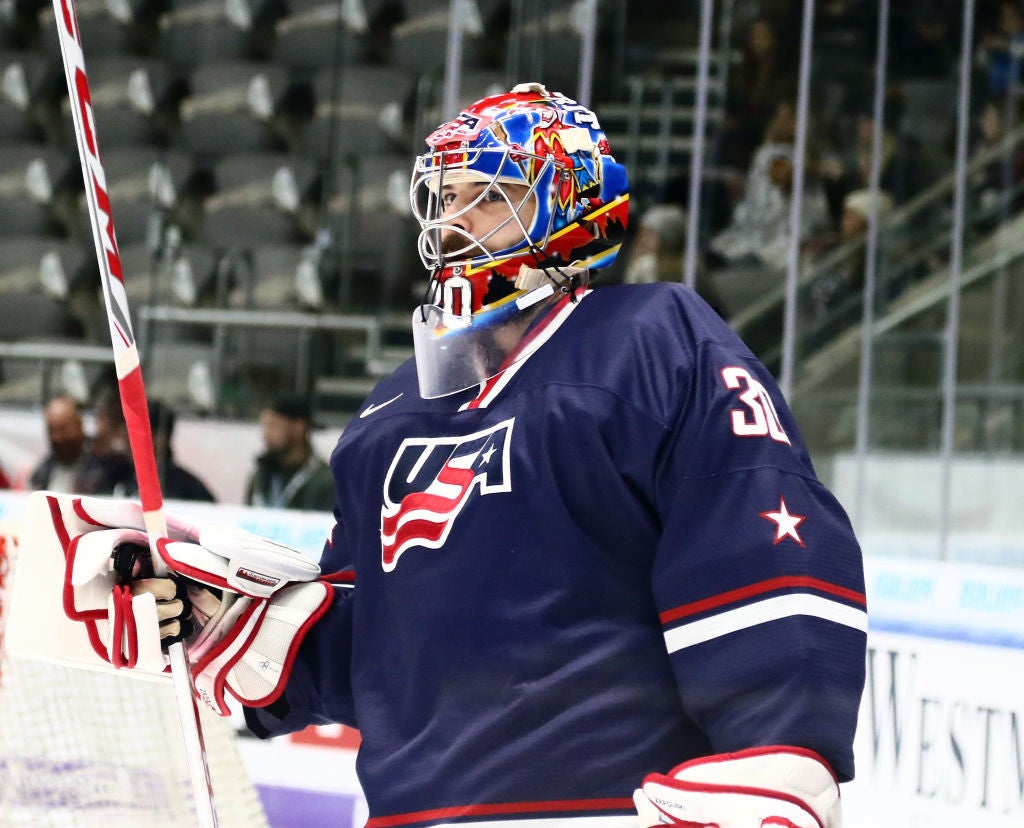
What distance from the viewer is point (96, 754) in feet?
8.00

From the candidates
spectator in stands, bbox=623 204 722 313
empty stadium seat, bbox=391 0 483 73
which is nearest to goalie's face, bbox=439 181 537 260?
spectator in stands, bbox=623 204 722 313

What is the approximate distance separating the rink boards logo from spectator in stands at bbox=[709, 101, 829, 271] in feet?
9.48

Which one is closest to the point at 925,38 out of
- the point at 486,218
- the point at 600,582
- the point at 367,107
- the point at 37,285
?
the point at 367,107

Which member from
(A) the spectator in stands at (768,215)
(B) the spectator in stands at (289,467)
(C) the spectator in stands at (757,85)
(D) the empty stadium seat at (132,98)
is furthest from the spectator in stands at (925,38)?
(D) the empty stadium seat at (132,98)

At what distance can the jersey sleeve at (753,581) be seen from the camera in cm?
106

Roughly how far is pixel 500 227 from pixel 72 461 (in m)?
3.32

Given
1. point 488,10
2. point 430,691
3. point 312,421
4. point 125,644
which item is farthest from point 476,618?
point 488,10

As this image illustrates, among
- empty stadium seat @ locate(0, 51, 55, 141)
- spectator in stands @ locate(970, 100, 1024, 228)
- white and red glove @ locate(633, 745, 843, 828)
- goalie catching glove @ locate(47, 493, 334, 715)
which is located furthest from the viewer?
empty stadium seat @ locate(0, 51, 55, 141)

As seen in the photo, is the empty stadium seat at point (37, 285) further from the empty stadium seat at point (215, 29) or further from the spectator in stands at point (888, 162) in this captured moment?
the spectator in stands at point (888, 162)

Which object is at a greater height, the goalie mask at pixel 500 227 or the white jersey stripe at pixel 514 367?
the goalie mask at pixel 500 227

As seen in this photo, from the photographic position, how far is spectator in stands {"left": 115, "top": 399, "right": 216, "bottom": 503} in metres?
3.90

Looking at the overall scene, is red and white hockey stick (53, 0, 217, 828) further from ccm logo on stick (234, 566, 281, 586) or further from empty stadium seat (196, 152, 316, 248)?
empty stadium seat (196, 152, 316, 248)

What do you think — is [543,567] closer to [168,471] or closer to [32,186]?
[168,471]

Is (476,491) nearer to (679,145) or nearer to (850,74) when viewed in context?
(679,145)
